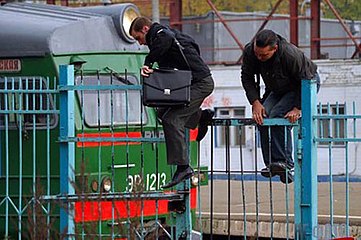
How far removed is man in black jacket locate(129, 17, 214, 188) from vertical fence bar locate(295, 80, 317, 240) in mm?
889

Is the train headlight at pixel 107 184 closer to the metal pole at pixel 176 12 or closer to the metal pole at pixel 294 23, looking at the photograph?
the metal pole at pixel 294 23

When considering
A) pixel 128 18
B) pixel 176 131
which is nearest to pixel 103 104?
pixel 128 18

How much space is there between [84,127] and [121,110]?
55 centimetres

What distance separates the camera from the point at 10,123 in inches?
429

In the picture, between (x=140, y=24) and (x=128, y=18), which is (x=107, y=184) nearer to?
(x=128, y=18)

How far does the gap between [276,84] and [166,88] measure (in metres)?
1.05

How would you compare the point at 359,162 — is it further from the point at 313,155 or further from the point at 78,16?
the point at 313,155

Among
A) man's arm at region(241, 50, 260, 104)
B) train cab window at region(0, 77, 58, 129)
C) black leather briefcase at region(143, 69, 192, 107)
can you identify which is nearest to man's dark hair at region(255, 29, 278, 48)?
man's arm at region(241, 50, 260, 104)

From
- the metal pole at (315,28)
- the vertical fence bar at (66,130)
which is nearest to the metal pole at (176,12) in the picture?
the metal pole at (315,28)

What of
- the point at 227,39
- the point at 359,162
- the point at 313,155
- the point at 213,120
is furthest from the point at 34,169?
the point at 227,39

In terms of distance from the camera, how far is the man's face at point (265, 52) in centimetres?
876

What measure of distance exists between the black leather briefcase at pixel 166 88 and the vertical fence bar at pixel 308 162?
3.15 feet

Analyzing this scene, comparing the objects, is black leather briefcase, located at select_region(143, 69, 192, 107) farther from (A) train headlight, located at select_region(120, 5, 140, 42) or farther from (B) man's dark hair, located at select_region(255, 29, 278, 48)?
(A) train headlight, located at select_region(120, 5, 140, 42)

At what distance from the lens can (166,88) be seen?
8539 mm
